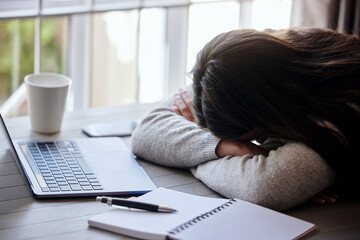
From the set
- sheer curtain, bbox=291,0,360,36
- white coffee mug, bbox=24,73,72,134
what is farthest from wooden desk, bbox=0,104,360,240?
sheer curtain, bbox=291,0,360,36

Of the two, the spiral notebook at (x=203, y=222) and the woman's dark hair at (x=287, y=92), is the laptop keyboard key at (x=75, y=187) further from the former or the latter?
the woman's dark hair at (x=287, y=92)

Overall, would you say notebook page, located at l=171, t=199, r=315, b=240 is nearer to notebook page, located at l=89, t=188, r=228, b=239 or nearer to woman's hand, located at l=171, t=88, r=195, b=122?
notebook page, located at l=89, t=188, r=228, b=239

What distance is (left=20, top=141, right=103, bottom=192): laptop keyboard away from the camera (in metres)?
1.27

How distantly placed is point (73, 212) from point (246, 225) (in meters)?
0.32

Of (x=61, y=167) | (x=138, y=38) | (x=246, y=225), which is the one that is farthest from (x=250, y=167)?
(x=138, y=38)

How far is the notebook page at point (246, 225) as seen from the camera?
1.06 meters

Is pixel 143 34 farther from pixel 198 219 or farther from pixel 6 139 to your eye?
pixel 198 219

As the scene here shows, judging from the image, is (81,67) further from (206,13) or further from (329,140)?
(329,140)

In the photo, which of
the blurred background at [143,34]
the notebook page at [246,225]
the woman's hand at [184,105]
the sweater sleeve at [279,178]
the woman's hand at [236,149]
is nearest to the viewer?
the notebook page at [246,225]

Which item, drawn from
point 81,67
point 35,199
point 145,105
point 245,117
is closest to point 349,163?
point 245,117

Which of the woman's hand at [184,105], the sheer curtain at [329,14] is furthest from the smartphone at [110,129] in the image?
the sheer curtain at [329,14]

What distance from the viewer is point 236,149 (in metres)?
1.33

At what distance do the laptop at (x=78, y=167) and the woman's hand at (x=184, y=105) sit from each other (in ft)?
0.51

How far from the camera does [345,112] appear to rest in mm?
1243
